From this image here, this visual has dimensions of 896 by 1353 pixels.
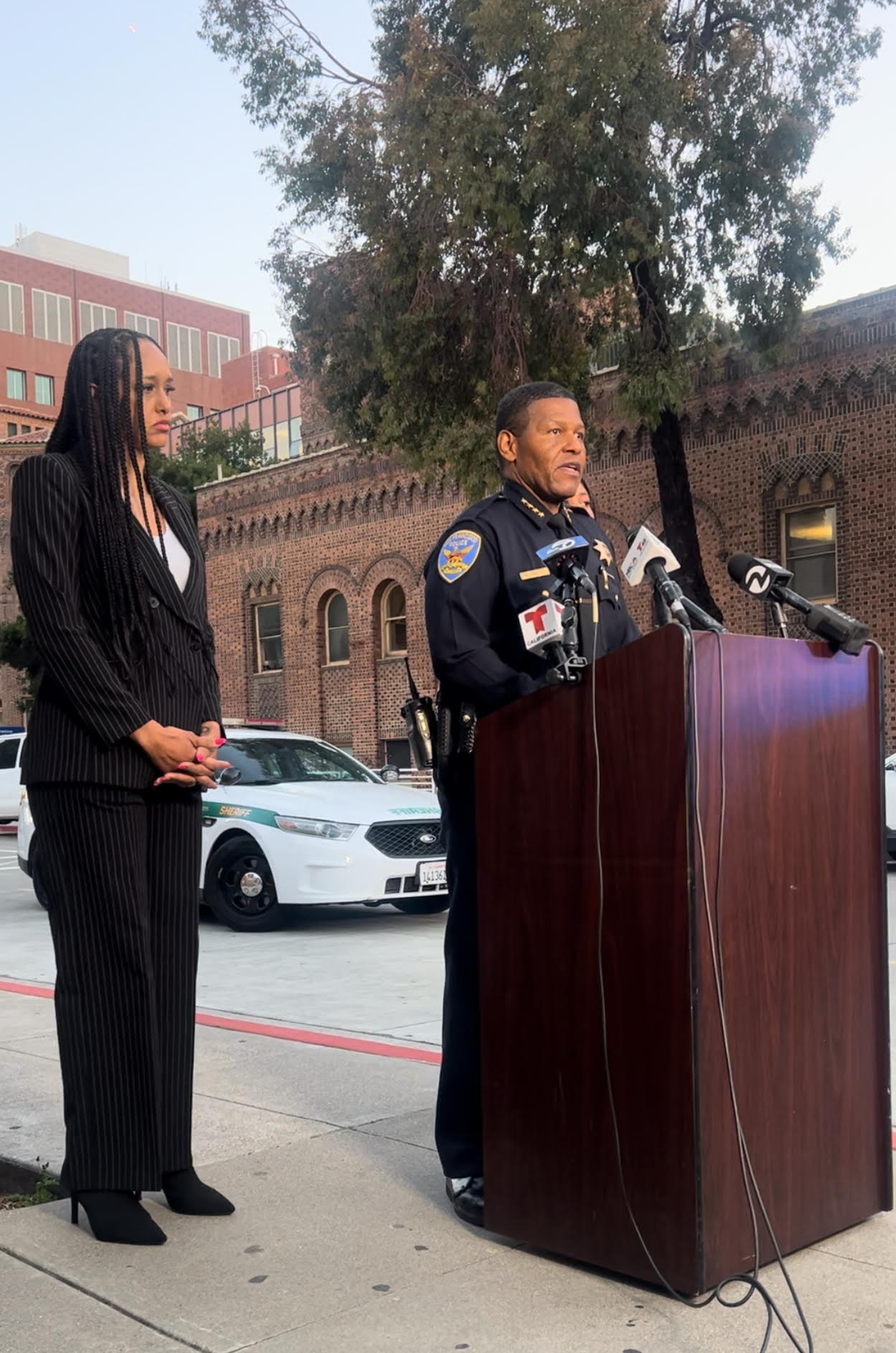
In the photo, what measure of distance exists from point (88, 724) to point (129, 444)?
71cm

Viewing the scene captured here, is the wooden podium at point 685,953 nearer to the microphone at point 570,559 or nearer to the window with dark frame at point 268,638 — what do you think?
the microphone at point 570,559

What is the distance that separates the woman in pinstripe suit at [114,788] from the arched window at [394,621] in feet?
89.4

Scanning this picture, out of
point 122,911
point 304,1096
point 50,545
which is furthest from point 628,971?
point 304,1096

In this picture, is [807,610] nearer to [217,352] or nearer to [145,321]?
[145,321]

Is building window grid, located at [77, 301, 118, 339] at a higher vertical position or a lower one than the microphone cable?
higher

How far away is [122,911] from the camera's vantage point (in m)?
3.26

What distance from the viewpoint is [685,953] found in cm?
270

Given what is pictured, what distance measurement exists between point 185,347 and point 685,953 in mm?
98050

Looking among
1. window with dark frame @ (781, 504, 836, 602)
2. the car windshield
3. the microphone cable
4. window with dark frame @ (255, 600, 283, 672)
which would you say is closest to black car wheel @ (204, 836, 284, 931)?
the car windshield

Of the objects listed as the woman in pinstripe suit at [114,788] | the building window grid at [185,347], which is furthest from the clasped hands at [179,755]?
the building window grid at [185,347]

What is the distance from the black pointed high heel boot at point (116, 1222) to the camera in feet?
10.6

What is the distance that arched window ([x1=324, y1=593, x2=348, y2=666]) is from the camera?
1277 inches

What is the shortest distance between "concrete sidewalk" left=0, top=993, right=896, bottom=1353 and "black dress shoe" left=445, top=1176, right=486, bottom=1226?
3 centimetres

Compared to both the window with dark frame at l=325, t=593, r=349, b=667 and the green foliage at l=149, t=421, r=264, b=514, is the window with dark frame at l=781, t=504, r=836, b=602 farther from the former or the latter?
the green foliage at l=149, t=421, r=264, b=514
